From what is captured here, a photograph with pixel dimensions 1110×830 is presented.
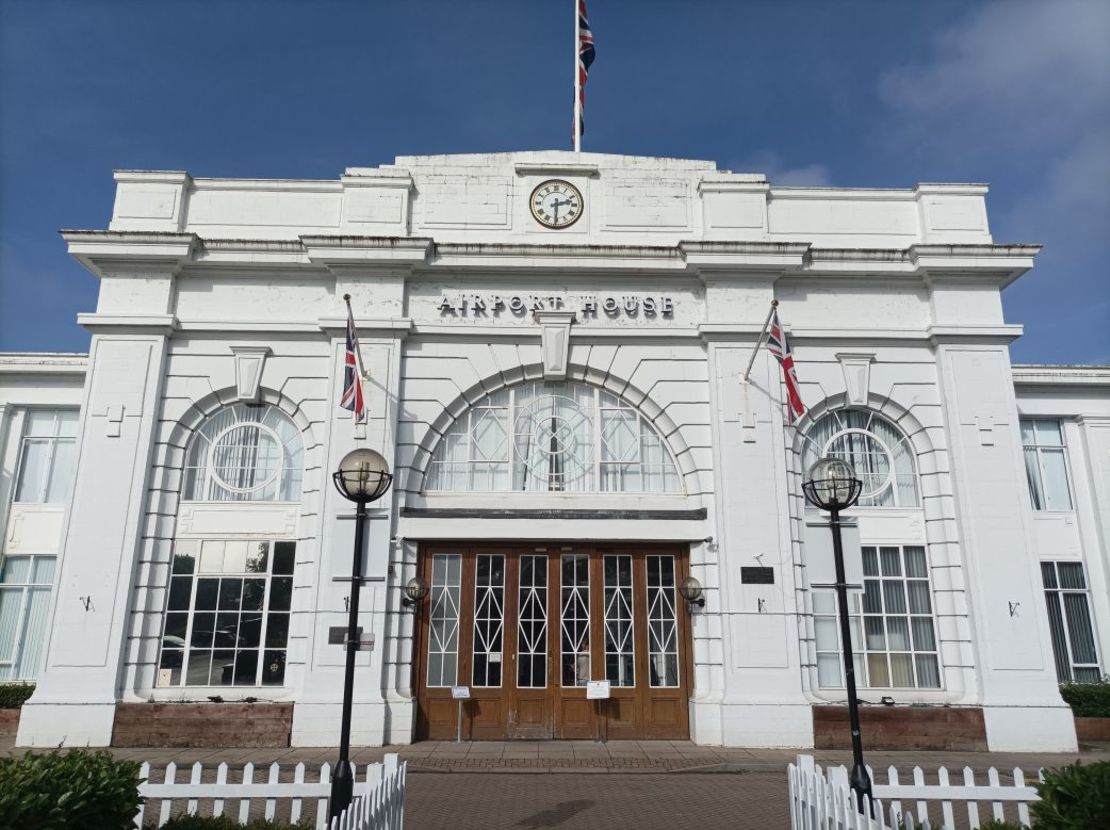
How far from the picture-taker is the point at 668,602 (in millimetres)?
14648

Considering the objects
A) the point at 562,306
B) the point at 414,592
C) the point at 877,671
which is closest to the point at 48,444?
the point at 414,592

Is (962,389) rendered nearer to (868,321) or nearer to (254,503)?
(868,321)

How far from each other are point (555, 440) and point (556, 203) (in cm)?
498

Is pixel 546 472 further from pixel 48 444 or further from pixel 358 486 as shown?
pixel 48 444

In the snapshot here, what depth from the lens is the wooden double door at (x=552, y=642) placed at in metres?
14.0

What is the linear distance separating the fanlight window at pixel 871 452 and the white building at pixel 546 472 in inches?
2.3

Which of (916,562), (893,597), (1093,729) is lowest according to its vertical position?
(1093,729)

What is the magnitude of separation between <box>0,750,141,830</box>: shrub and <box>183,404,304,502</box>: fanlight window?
947cm

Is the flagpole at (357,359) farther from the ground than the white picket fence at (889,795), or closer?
farther from the ground

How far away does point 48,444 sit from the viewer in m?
17.6

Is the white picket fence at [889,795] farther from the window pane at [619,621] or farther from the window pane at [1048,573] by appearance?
the window pane at [1048,573]

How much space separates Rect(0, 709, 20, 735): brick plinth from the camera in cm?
1429

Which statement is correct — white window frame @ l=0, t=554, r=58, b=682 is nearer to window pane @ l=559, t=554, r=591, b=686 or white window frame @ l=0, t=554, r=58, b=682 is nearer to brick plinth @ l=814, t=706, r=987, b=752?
window pane @ l=559, t=554, r=591, b=686

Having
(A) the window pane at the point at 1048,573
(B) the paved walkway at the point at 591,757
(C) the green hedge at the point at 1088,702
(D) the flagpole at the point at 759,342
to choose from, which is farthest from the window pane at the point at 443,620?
(A) the window pane at the point at 1048,573
